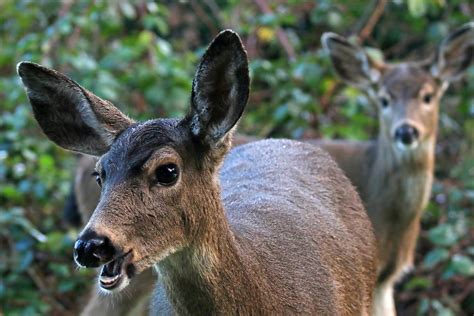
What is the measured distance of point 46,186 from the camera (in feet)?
23.0

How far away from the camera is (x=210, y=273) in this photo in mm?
3379

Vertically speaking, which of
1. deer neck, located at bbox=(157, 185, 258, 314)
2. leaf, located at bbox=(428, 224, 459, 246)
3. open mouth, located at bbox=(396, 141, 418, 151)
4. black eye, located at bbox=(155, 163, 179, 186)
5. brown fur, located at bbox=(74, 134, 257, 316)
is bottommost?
leaf, located at bbox=(428, 224, 459, 246)

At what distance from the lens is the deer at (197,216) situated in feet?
10.2

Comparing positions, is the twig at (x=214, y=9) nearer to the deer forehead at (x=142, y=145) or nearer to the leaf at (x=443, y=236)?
the leaf at (x=443, y=236)

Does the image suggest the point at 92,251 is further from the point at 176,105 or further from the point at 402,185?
the point at 402,185

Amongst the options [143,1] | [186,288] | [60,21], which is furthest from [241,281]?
[143,1]

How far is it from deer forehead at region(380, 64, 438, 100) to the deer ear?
0.74 feet

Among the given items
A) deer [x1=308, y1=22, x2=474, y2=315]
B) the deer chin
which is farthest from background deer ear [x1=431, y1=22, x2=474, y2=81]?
the deer chin

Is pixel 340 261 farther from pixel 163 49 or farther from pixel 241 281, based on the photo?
pixel 163 49

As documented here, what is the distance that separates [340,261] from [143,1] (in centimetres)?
424

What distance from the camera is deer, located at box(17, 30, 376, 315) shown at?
3109 mm

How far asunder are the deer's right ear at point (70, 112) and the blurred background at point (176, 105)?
9.41ft

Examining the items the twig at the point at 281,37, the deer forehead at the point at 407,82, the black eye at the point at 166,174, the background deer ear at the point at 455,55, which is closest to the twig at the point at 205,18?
the twig at the point at 281,37

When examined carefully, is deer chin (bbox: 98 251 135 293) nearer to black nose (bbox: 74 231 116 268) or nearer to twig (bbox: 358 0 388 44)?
black nose (bbox: 74 231 116 268)
